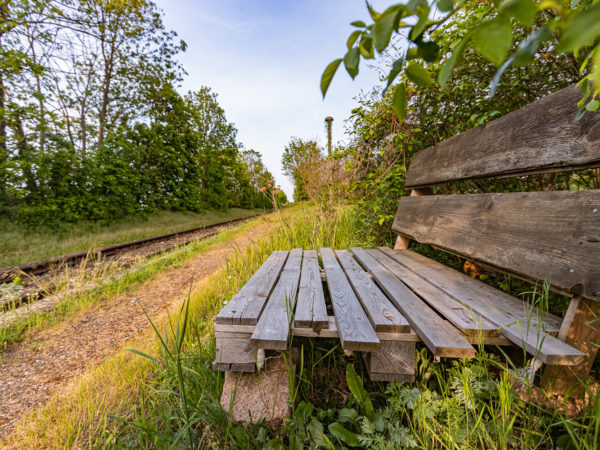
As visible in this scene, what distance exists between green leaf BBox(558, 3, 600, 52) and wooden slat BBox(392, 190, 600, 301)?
3.20 feet

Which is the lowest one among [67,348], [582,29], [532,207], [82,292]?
[67,348]

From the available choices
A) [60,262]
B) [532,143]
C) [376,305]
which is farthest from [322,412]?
[60,262]

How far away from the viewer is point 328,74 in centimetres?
55

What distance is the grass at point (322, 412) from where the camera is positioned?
35.1 inches

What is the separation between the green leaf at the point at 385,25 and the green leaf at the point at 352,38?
0.05 m

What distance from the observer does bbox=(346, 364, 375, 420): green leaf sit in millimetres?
1031

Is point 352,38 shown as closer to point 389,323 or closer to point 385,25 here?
point 385,25

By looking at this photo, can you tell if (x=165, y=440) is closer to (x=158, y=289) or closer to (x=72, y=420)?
(x=72, y=420)

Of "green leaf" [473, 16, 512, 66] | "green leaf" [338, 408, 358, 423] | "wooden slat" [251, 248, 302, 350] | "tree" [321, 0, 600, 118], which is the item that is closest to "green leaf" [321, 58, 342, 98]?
"tree" [321, 0, 600, 118]

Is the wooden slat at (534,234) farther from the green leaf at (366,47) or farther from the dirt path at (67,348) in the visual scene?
the dirt path at (67,348)

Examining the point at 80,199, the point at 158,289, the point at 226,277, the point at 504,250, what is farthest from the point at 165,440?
the point at 80,199

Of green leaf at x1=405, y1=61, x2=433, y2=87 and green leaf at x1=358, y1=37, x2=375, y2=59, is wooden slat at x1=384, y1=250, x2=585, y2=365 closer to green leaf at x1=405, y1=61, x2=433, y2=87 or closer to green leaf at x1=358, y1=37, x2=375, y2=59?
green leaf at x1=405, y1=61, x2=433, y2=87

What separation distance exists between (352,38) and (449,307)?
109cm

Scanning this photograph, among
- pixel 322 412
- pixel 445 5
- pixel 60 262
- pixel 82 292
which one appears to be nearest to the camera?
pixel 445 5
